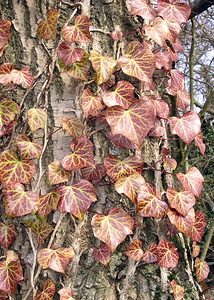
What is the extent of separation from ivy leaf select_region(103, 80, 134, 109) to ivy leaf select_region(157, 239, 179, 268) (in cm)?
38

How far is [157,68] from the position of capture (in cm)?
114

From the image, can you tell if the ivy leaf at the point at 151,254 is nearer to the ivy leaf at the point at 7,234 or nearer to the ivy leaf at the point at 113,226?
the ivy leaf at the point at 113,226

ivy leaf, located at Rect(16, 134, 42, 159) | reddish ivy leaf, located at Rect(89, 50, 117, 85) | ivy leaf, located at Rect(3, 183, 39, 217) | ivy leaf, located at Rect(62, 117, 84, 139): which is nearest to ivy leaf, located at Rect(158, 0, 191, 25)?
reddish ivy leaf, located at Rect(89, 50, 117, 85)

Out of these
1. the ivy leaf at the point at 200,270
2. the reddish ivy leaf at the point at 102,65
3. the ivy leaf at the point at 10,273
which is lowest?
the ivy leaf at the point at 200,270

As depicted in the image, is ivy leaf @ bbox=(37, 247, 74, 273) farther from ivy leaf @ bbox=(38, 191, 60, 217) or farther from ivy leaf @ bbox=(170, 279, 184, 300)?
ivy leaf @ bbox=(170, 279, 184, 300)

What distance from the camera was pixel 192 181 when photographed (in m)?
1.14

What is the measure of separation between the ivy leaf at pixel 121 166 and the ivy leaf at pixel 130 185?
0.05ft

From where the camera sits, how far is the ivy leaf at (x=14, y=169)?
3.35 feet

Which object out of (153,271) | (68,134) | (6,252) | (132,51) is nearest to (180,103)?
(132,51)

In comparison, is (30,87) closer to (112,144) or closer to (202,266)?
(112,144)

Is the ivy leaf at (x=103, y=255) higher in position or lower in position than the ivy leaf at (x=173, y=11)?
lower

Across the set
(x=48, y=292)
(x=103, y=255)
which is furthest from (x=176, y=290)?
(x=48, y=292)

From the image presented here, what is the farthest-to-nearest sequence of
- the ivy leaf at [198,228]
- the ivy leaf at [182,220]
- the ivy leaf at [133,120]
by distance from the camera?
the ivy leaf at [198,228] < the ivy leaf at [182,220] < the ivy leaf at [133,120]

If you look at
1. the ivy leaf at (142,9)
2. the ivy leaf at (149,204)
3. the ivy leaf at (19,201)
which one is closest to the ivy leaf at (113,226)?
the ivy leaf at (149,204)
